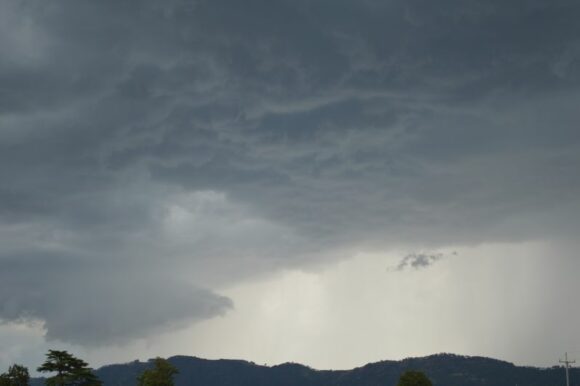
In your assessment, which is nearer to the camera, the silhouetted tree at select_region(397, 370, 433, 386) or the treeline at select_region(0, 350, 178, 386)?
the treeline at select_region(0, 350, 178, 386)

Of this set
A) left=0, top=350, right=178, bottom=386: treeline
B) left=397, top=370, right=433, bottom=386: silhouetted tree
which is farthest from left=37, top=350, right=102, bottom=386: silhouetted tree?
left=397, top=370, right=433, bottom=386: silhouetted tree

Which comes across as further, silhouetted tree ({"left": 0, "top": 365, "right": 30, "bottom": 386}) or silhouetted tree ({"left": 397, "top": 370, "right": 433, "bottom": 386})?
silhouetted tree ({"left": 397, "top": 370, "right": 433, "bottom": 386})

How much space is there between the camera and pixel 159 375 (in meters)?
152

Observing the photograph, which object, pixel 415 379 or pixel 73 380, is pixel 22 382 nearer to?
pixel 73 380

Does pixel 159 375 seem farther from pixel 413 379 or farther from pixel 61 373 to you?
pixel 413 379

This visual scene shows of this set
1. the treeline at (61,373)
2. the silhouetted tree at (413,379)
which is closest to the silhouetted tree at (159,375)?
the treeline at (61,373)

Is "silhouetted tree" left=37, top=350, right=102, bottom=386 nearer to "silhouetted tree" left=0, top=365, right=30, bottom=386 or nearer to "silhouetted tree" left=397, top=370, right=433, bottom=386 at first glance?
"silhouetted tree" left=0, top=365, right=30, bottom=386

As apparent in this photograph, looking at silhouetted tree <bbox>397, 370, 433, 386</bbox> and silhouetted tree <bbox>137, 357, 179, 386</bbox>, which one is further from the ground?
silhouetted tree <bbox>397, 370, 433, 386</bbox>

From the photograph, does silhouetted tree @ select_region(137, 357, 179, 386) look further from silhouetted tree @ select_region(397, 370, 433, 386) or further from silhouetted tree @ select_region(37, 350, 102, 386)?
silhouetted tree @ select_region(397, 370, 433, 386)

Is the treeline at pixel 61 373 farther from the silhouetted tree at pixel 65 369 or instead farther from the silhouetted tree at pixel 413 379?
the silhouetted tree at pixel 413 379

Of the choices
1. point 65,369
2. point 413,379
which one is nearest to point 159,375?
point 65,369

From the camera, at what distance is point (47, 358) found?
12912cm

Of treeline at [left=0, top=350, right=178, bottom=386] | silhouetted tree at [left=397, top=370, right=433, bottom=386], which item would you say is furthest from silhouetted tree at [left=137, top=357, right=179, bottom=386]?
silhouetted tree at [left=397, top=370, right=433, bottom=386]

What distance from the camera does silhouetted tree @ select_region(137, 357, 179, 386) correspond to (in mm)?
150625
